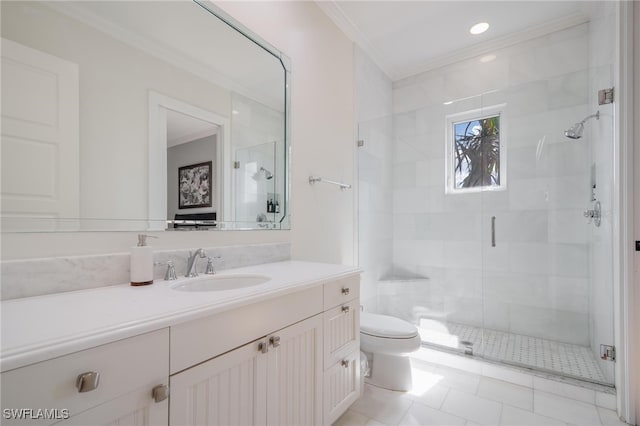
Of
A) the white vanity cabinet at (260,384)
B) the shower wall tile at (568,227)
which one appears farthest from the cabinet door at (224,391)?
the shower wall tile at (568,227)

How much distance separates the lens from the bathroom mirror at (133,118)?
0.86 metres

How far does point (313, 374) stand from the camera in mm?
1137

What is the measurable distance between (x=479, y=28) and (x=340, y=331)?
8.41ft

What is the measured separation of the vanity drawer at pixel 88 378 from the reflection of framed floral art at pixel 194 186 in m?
0.71

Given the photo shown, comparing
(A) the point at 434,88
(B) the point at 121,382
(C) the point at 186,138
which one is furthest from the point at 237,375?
(A) the point at 434,88

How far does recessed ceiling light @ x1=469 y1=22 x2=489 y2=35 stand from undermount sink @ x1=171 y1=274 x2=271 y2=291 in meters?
2.54

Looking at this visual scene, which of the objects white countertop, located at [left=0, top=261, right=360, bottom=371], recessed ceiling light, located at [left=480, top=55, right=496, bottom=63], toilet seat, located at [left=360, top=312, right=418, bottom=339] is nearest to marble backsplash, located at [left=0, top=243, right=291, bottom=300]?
white countertop, located at [left=0, top=261, right=360, bottom=371]

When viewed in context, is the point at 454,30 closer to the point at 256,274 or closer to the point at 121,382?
the point at 256,274

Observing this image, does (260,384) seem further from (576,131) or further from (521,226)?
(576,131)

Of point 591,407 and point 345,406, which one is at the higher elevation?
point 345,406

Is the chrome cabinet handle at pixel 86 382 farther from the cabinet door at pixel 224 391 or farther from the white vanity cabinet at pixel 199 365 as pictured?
the cabinet door at pixel 224 391

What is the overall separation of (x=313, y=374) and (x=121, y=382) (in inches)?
28.1

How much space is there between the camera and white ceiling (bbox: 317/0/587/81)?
2088 millimetres

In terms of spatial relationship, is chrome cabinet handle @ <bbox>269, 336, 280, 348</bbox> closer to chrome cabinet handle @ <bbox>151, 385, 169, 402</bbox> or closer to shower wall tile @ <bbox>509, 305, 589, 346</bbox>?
chrome cabinet handle @ <bbox>151, 385, 169, 402</bbox>
